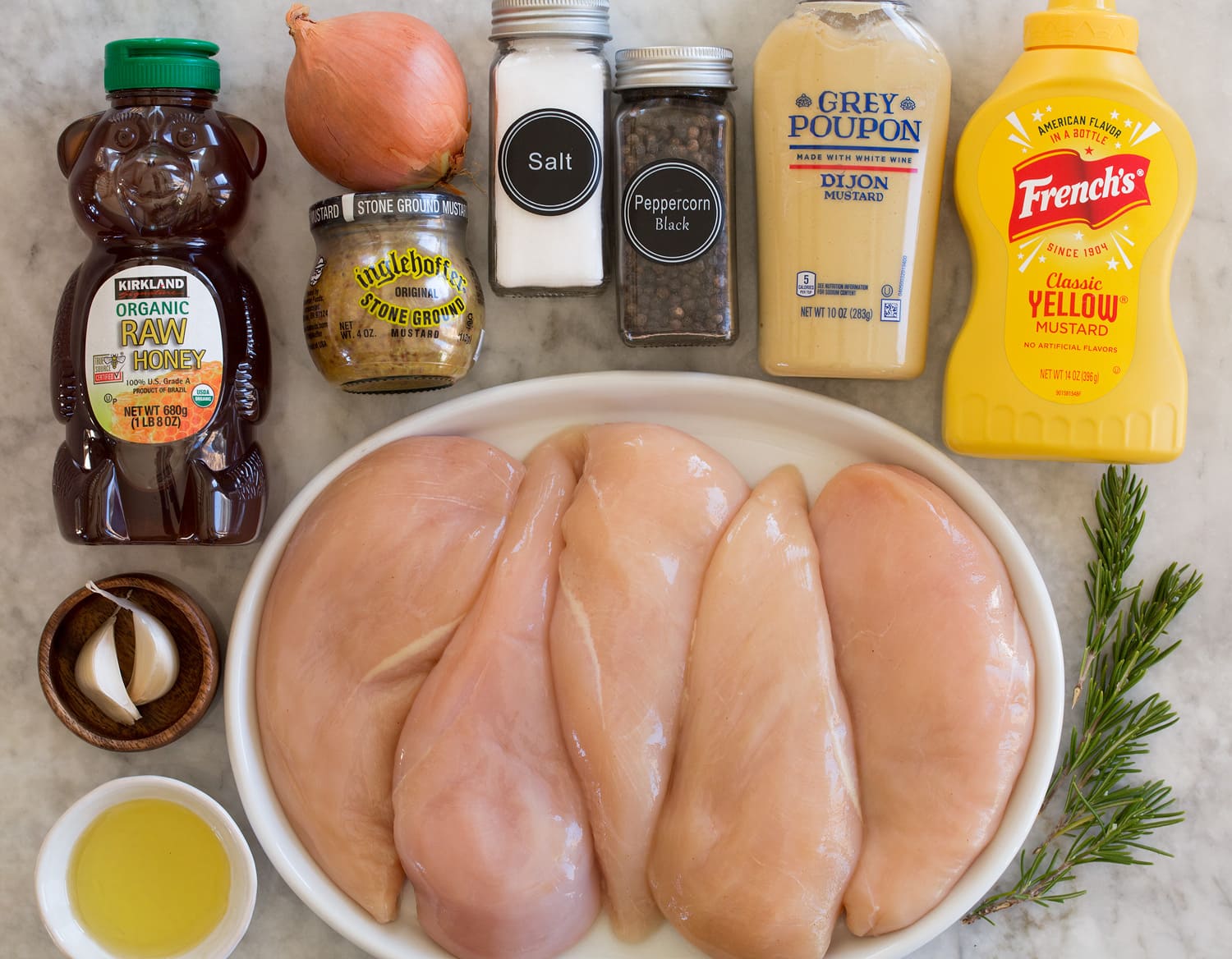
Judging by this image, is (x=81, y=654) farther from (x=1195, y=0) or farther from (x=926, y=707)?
(x=1195, y=0)

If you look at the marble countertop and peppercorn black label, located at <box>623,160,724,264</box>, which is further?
the marble countertop

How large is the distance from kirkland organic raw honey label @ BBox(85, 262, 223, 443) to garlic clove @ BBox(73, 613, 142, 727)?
0.24m

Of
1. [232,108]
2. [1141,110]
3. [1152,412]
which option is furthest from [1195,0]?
[232,108]

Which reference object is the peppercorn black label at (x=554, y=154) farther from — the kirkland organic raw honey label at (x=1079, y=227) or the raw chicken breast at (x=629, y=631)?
the kirkland organic raw honey label at (x=1079, y=227)

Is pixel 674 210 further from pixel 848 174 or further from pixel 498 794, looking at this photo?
pixel 498 794

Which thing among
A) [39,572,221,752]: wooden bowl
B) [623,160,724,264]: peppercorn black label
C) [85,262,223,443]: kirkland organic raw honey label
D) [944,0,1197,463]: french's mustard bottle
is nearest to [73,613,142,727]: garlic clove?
[39,572,221,752]: wooden bowl

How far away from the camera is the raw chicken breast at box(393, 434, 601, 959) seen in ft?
3.40

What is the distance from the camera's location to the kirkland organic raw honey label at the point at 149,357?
3.49 feet

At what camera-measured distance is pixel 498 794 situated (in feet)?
3.42

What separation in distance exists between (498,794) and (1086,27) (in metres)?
0.98

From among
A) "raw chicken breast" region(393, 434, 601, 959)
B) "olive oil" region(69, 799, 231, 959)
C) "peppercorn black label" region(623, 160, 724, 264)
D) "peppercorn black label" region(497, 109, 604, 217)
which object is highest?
"peppercorn black label" region(497, 109, 604, 217)

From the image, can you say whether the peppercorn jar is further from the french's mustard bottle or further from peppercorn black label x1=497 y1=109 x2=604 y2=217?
the french's mustard bottle

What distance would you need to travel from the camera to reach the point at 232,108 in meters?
1.19

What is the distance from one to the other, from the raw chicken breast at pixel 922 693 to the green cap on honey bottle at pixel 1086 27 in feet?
1.58
